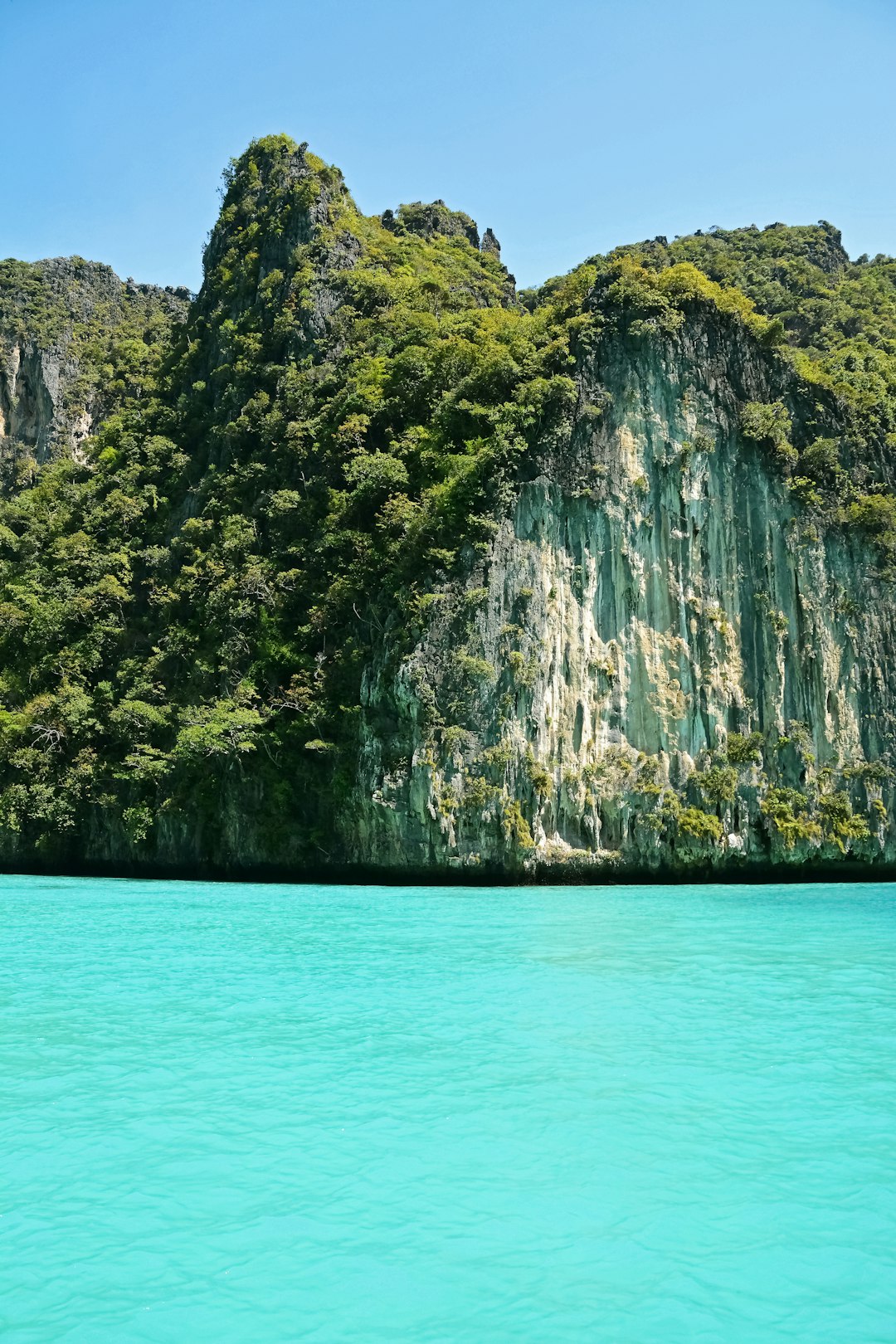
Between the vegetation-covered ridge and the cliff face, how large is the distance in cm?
12

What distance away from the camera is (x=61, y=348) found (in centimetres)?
4800

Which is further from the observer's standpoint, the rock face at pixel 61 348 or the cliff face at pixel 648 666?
the rock face at pixel 61 348

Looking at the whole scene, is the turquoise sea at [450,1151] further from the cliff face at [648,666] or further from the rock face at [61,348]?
the rock face at [61,348]

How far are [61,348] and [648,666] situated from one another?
114 feet

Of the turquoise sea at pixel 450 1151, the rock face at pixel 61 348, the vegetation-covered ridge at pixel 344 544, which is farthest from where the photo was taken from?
the rock face at pixel 61 348

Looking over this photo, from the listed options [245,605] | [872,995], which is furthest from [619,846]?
[872,995]


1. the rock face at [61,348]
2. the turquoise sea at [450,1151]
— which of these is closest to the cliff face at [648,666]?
the turquoise sea at [450,1151]

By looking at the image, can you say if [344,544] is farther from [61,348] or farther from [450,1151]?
[61,348]

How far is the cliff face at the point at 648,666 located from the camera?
24.0 meters

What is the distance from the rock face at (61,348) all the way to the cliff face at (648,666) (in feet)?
83.4

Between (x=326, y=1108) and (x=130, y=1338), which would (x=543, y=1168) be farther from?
(x=130, y=1338)

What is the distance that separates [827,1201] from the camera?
18.1 ft

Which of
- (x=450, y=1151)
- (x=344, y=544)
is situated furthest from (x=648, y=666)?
(x=450, y=1151)

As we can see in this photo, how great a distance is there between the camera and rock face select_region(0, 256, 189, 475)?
46.7 metres
